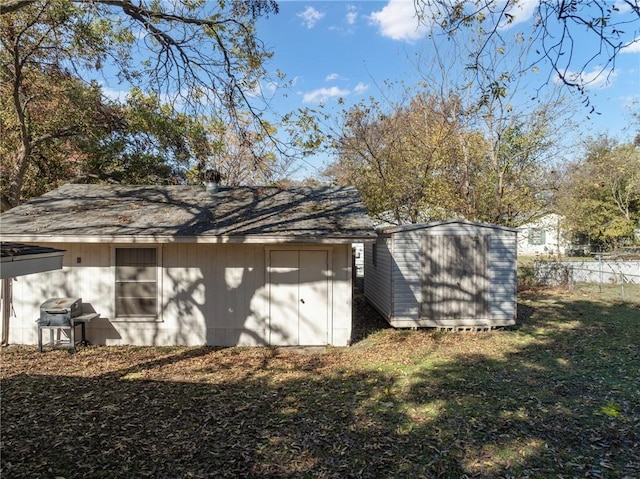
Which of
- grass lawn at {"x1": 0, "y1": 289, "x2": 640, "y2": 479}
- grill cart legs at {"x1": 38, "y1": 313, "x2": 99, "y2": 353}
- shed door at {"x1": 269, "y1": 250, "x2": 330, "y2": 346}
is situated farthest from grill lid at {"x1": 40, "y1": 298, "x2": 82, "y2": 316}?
shed door at {"x1": 269, "y1": 250, "x2": 330, "y2": 346}

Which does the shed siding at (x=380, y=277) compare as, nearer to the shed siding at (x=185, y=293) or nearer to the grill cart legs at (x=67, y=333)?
the shed siding at (x=185, y=293)

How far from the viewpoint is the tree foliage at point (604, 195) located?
73.8ft

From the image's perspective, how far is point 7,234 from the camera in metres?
7.44

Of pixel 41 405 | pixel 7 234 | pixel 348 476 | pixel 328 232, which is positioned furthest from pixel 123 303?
pixel 348 476

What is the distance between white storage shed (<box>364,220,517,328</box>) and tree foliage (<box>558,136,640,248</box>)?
16.3 metres

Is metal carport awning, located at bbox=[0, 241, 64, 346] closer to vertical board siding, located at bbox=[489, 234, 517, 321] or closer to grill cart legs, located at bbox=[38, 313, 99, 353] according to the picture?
grill cart legs, located at bbox=[38, 313, 99, 353]

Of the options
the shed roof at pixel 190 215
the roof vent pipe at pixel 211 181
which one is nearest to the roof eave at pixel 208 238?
the shed roof at pixel 190 215

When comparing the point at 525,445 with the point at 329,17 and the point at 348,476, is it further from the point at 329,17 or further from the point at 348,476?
the point at 329,17

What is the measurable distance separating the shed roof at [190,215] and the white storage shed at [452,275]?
1.73m

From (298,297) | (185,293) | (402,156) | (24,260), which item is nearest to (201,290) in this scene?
(185,293)

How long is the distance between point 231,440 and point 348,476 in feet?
4.42

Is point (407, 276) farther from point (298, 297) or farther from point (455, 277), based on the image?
point (298, 297)

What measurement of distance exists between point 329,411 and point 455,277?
541cm

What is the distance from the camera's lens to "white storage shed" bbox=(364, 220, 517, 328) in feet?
29.9
